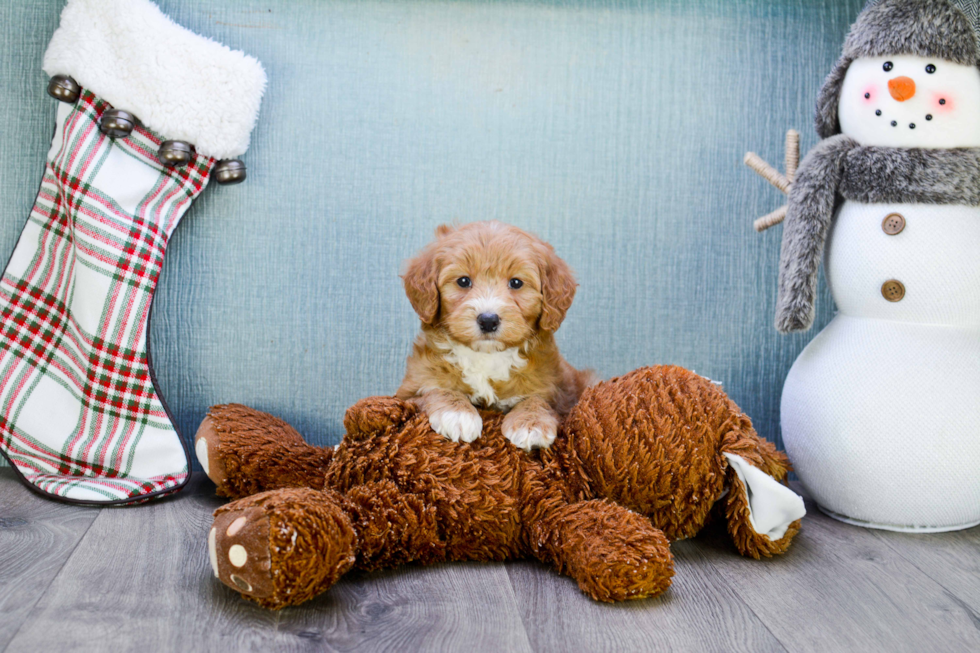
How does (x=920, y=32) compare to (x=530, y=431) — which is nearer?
(x=530, y=431)

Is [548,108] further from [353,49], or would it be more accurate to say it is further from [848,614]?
[848,614]

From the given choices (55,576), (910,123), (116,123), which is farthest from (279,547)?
(910,123)

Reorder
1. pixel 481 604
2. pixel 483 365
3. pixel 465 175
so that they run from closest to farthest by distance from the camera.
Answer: pixel 481 604 → pixel 483 365 → pixel 465 175

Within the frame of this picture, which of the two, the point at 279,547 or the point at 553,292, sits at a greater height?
the point at 553,292

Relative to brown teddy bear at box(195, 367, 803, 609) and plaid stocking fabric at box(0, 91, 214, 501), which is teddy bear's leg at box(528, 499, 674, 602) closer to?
brown teddy bear at box(195, 367, 803, 609)

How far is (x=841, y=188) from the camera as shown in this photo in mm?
1890

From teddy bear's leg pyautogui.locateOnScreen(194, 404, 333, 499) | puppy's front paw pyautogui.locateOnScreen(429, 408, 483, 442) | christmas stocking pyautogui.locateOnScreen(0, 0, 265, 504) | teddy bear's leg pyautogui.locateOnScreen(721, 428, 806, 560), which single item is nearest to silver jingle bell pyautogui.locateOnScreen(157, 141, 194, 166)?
christmas stocking pyautogui.locateOnScreen(0, 0, 265, 504)

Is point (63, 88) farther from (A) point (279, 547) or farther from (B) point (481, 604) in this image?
(B) point (481, 604)

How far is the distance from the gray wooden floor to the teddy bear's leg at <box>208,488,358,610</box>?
0.20ft

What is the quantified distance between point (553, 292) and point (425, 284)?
27cm

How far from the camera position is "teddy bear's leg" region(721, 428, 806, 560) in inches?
62.8

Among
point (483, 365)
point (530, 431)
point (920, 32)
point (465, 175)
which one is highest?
point (920, 32)

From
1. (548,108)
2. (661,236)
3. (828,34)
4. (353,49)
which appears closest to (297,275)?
(353,49)

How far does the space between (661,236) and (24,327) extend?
175cm
